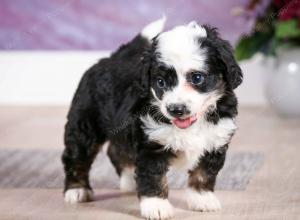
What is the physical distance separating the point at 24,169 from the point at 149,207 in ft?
3.92

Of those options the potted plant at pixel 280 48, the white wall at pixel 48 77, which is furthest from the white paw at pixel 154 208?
the white wall at pixel 48 77

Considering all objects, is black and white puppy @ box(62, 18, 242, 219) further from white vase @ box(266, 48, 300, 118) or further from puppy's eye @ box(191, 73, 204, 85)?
white vase @ box(266, 48, 300, 118)

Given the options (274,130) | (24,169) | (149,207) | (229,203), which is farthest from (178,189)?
→ (274,130)

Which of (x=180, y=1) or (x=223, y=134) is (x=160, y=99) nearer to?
(x=223, y=134)

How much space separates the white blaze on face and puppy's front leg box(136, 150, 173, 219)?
201 mm

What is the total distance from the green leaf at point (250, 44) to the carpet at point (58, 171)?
136cm

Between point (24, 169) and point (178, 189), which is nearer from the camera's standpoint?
point (178, 189)

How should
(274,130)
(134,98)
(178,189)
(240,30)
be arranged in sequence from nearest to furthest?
1. (134,98)
2. (178,189)
3. (274,130)
4. (240,30)

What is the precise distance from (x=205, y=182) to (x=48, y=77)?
3573 millimetres

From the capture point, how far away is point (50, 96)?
245 inches

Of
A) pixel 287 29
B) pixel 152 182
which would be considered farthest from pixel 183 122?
pixel 287 29

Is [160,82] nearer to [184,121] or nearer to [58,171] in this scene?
[184,121]

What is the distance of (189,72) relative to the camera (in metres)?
2.51

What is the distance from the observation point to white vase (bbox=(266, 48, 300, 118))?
516cm
